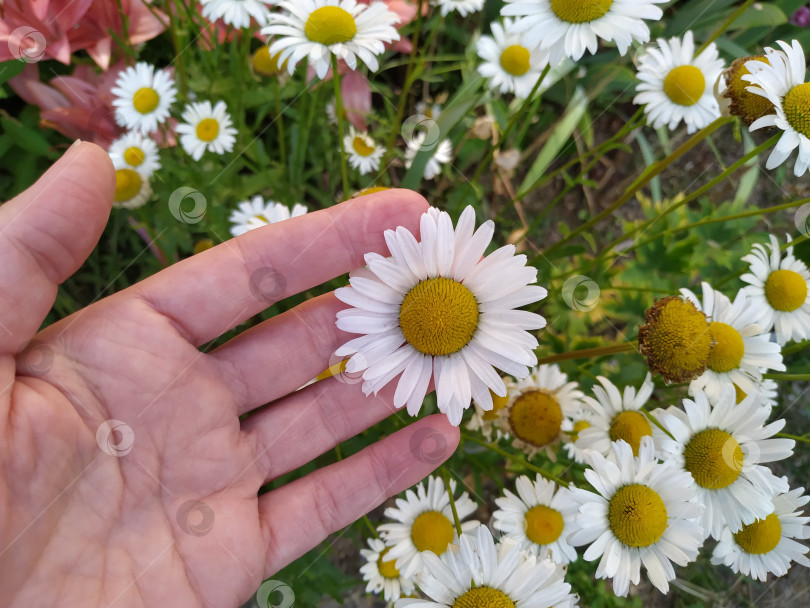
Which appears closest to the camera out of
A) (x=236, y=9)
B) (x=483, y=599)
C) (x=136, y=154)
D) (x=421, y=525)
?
(x=483, y=599)

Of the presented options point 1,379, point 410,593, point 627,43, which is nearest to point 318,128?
point 627,43

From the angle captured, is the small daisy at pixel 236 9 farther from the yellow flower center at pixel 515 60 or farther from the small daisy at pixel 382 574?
the small daisy at pixel 382 574

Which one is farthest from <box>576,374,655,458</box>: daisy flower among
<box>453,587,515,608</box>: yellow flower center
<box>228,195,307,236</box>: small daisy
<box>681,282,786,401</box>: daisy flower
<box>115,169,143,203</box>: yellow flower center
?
<box>115,169,143,203</box>: yellow flower center

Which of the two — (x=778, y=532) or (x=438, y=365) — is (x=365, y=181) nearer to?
(x=438, y=365)

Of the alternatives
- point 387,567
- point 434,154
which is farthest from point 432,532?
point 434,154

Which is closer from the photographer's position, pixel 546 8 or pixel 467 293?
pixel 467 293

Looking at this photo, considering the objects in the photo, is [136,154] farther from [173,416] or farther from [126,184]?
[173,416]
